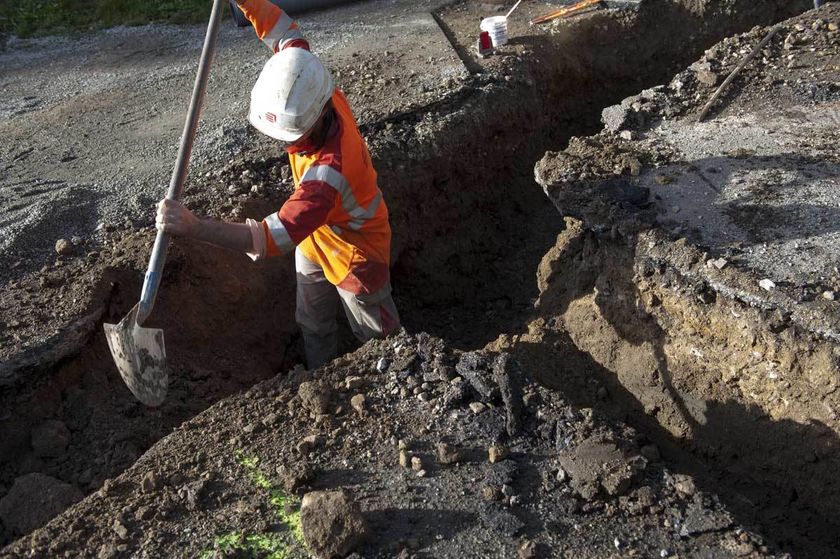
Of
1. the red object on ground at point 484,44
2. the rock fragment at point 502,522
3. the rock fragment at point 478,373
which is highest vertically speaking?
the red object on ground at point 484,44

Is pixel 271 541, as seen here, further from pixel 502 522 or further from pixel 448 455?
pixel 502 522

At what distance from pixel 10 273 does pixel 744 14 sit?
6.33 metres

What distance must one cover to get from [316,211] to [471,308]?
268cm

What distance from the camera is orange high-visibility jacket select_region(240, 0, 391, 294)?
3.87m

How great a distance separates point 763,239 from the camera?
461 centimetres

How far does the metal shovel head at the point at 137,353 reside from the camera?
4156mm

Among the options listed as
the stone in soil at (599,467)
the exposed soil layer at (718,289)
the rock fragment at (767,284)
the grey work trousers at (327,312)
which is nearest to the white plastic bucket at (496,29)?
the exposed soil layer at (718,289)

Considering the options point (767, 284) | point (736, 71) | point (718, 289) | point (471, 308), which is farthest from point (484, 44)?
point (767, 284)

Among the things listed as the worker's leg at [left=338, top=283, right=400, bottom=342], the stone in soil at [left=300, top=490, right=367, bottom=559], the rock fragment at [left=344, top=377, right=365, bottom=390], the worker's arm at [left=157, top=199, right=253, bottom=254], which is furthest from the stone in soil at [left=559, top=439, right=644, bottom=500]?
the worker's arm at [left=157, top=199, right=253, bottom=254]

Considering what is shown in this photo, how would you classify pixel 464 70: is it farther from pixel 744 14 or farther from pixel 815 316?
pixel 815 316

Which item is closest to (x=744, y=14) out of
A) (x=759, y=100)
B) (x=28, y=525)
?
(x=759, y=100)

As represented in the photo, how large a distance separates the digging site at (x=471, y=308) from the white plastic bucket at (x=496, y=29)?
0.49 feet

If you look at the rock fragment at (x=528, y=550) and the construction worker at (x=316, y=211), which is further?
the construction worker at (x=316, y=211)

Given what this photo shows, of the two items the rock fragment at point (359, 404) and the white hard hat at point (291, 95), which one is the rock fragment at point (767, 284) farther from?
the white hard hat at point (291, 95)
